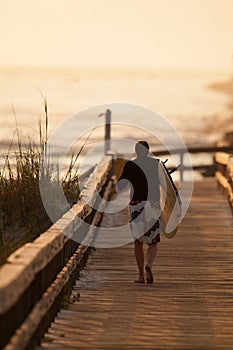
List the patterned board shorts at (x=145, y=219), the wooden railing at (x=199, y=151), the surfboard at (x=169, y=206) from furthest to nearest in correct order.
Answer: the wooden railing at (x=199, y=151), the surfboard at (x=169, y=206), the patterned board shorts at (x=145, y=219)

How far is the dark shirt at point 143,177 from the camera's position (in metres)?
13.8

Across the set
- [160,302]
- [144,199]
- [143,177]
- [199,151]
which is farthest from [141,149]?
[199,151]

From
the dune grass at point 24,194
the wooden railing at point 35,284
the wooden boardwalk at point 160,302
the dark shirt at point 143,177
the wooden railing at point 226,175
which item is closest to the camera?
the wooden railing at point 35,284

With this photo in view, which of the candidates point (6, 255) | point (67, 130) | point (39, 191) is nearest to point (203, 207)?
point (39, 191)

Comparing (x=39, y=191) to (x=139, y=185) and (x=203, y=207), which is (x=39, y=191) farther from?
(x=203, y=207)

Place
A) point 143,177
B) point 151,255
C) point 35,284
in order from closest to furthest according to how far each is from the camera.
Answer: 1. point 35,284
2. point 143,177
3. point 151,255

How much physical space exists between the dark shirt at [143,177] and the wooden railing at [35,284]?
1316mm

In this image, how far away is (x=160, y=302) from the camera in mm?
12070

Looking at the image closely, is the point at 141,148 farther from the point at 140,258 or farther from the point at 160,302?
→ the point at 160,302

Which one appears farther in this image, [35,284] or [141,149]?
[141,149]

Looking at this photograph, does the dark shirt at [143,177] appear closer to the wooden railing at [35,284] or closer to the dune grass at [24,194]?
the dune grass at [24,194]

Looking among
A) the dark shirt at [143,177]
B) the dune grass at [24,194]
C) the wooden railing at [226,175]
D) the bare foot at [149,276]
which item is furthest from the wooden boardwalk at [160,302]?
the wooden railing at [226,175]

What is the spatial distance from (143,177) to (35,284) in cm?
503

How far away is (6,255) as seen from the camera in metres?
10.5
